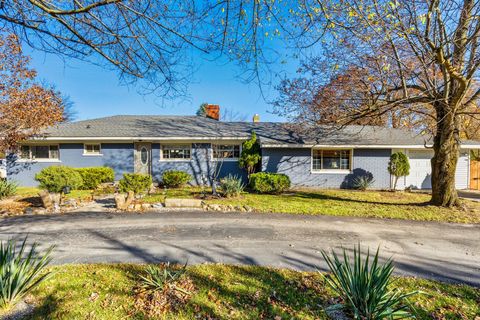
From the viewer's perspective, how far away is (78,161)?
13.5m

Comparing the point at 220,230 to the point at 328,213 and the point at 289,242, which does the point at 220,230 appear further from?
the point at 328,213

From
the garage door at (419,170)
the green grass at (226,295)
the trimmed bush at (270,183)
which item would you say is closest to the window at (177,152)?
the trimmed bush at (270,183)

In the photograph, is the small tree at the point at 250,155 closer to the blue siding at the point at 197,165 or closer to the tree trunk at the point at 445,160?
the blue siding at the point at 197,165

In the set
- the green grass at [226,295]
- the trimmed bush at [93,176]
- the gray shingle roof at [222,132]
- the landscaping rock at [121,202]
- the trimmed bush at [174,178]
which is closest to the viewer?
the green grass at [226,295]

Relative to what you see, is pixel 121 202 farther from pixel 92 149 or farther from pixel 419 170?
pixel 419 170

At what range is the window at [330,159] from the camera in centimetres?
1368

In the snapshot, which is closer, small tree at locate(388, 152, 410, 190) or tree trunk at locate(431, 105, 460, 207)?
tree trunk at locate(431, 105, 460, 207)

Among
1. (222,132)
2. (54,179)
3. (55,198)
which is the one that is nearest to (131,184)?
(55,198)

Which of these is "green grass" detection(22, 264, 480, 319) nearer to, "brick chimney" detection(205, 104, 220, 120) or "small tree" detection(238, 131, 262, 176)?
"small tree" detection(238, 131, 262, 176)

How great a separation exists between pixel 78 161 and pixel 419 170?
21.4 m

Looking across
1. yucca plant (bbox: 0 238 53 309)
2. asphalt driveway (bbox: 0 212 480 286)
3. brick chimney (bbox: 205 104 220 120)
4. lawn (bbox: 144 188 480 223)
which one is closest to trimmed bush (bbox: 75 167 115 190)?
lawn (bbox: 144 188 480 223)

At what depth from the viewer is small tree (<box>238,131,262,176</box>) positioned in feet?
40.8

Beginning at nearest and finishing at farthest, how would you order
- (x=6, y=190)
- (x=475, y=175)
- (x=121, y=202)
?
(x=121, y=202), (x=6, y=190), (x=475, y=175)

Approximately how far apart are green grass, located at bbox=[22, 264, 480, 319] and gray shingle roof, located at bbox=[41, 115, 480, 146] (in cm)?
948
